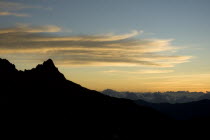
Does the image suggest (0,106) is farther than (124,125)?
No

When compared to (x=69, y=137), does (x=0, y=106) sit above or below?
above

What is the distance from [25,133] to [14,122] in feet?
46.4

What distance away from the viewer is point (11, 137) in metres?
156

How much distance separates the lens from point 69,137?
16825 cm

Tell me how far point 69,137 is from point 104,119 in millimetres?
37266

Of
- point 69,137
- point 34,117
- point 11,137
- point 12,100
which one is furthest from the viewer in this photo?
point 12,100

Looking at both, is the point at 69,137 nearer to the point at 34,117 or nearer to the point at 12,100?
the point at 34,117

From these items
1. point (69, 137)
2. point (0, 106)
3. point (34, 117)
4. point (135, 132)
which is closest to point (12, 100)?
point (0, 106)

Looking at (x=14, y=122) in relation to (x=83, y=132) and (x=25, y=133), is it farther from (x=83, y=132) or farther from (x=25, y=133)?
(x=83, y=132)

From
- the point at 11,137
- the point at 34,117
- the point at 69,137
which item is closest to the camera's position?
the point at 11,137

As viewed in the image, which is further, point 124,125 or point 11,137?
point 124,125

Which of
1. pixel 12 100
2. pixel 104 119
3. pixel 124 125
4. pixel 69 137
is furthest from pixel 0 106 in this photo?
pixel 124 125

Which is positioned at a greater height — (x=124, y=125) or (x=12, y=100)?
(x=12, y=100)

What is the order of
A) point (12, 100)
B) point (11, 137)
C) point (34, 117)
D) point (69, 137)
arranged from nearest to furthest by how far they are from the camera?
point (11, 137) → point (69, 137) → point (34, 117) → point (12, 100)
